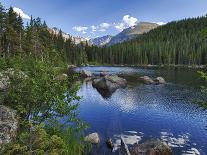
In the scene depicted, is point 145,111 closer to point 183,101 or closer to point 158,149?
point 183,101

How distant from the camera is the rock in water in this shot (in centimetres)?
1950

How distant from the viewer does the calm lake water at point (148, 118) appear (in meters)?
35.4

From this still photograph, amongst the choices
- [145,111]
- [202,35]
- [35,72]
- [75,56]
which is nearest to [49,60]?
[35,72]

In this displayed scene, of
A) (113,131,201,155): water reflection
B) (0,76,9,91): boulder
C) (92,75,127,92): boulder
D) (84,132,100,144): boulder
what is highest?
(0,76,9,91): boulder

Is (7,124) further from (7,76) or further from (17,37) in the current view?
(17,37)

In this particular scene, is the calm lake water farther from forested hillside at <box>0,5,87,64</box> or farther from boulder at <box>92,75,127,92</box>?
forested hillside at <box>0,5,87,64</box>

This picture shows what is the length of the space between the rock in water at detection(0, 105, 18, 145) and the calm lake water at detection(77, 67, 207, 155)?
11397mm

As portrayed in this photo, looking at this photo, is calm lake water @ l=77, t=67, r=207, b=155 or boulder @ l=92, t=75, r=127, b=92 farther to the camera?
boulder @ l=92, t=75, r=127, b=92

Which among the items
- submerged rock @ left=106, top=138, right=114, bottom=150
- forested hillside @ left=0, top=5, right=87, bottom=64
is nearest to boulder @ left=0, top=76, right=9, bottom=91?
submerged rock @ left=106, top=138, right=114, bottom=150

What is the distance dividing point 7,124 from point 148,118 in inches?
1182

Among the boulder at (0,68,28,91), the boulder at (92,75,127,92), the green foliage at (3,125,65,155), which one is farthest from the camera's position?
the boulder at (92,75,127,92)

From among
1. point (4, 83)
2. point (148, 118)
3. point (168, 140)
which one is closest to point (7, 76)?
point (4, 83)

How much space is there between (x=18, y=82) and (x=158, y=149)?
15.3 meters

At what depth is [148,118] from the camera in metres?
46.9
